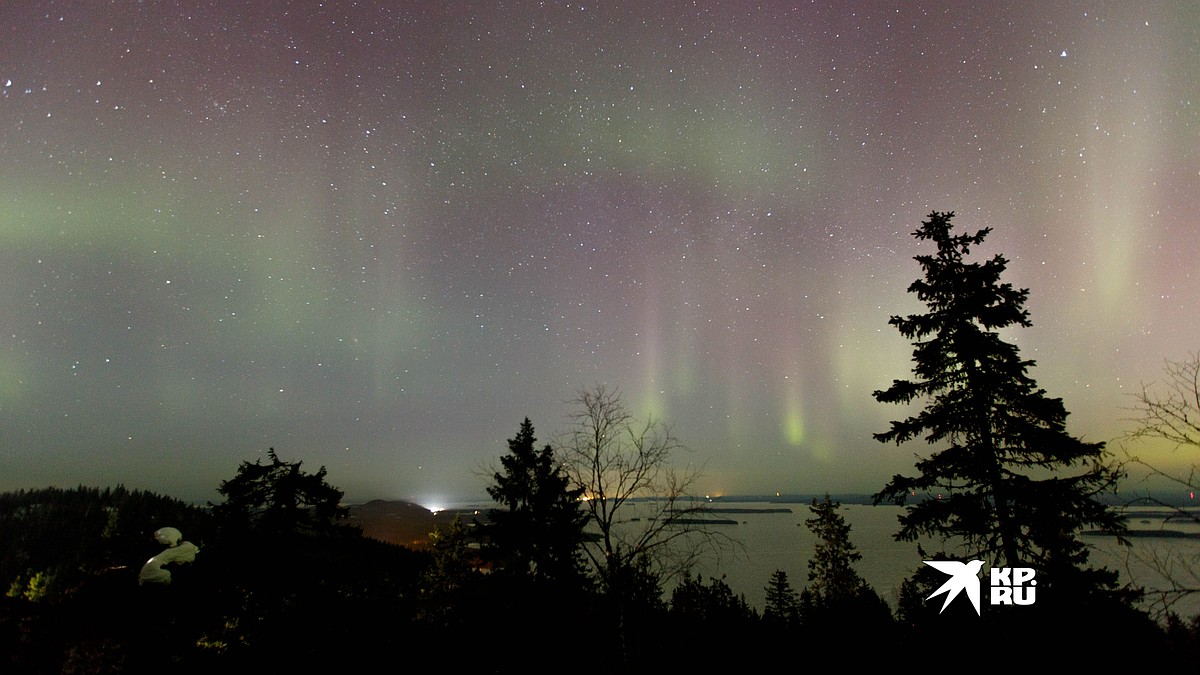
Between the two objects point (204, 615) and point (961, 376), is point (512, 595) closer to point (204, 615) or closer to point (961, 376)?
point (204, 615)

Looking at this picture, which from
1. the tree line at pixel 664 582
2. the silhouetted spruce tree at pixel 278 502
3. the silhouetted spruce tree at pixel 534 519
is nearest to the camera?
the tree line at pixel 664 582

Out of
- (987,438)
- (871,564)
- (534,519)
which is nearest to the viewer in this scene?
(987,438)

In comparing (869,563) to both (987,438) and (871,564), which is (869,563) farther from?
(987,438)

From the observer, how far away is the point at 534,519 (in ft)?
82.8

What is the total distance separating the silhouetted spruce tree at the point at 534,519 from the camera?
79.7 ft

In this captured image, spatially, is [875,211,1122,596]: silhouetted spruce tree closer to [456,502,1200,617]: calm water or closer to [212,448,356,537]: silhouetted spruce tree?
[212,448,356,537]: silhouetted spruce tree

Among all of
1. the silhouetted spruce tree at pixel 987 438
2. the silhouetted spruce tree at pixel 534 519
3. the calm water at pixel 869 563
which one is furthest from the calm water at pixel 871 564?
the silhouetted spruce tree at pixel 987 438

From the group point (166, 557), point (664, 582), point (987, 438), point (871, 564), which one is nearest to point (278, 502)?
point (166, 557)

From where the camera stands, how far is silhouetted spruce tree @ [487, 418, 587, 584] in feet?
79.7

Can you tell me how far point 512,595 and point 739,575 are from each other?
302ft

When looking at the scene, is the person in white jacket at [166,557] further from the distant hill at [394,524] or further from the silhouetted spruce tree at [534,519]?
the distant hill at [394,524]

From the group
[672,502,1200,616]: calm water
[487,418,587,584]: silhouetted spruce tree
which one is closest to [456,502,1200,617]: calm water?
[672,502,1200,616]: calm water

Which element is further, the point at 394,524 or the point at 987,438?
the point at 394,524

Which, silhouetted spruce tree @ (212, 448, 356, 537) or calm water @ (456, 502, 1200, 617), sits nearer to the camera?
silhouetted spruce tree @ (212, 448, 356, 537)
